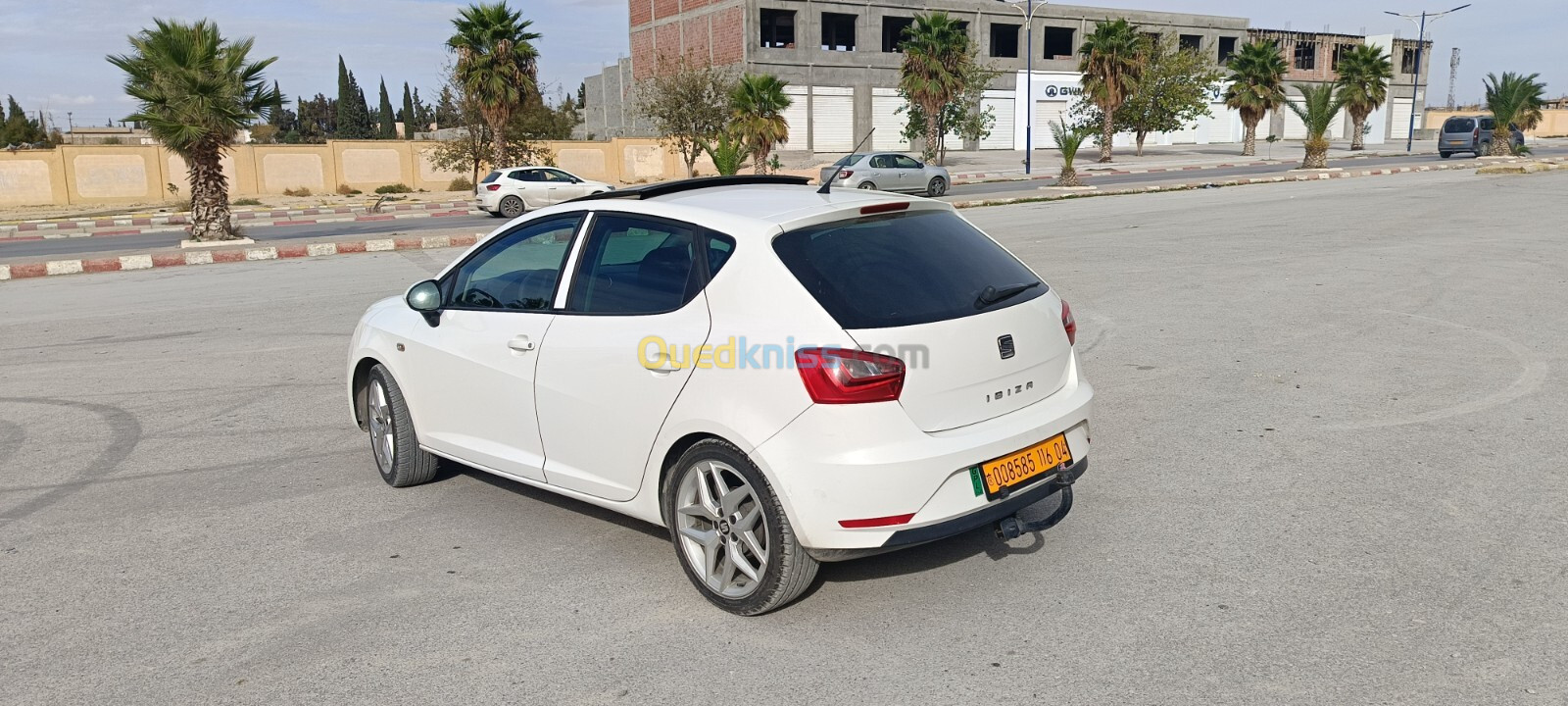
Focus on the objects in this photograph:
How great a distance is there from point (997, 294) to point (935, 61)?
42848mm

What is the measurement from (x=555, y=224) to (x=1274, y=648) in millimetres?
3251

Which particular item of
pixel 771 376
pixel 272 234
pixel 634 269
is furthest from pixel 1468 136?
pixel 771 376

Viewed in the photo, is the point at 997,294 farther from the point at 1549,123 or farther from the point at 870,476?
the point at 1549,123

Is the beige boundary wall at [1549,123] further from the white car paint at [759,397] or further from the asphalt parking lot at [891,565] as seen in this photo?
the white car paint at [759,397]

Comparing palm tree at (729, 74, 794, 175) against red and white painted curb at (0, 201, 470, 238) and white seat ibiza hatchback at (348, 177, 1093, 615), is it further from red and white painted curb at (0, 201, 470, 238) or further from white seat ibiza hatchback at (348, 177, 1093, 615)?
white seat ibiza hatchback at (348, 177, 1093, 615)

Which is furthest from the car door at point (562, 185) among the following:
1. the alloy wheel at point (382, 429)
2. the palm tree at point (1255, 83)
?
the palm tree at point (1255, 83)

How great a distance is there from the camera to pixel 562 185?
30.1 meters

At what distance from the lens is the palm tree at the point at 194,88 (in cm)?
2039

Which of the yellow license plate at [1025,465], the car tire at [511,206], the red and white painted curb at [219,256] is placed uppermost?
A: the yellow license plate at [1025,465]

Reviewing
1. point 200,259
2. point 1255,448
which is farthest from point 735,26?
point 1255,448

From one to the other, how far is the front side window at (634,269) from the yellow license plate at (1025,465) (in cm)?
126

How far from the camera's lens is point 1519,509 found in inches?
188

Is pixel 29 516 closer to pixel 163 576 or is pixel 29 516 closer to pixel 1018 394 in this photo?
pixel 163 576

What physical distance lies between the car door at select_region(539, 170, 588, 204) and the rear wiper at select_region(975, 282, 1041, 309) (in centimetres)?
2630
